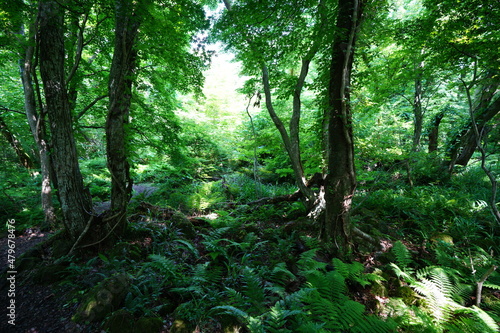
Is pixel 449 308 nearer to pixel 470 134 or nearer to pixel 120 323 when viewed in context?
pixel 120 323

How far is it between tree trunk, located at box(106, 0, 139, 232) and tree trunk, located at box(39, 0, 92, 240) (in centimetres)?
49

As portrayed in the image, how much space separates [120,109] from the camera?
355 centimetres

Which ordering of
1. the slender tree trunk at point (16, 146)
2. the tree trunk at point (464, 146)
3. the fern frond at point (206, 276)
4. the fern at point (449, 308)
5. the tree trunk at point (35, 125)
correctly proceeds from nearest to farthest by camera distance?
1. the fern at point (449, 308)
2. the fern frond at point (206, 276)
3. the tree trunk at point (35, 125)
4. the slender tree trunk at point (16, 146)
5. the tree trunk at point (464, 146)

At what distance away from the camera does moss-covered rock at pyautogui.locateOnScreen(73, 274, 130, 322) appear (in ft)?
6.99

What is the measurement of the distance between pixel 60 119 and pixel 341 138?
4.63 metres

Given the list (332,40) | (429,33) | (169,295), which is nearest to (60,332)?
(169,295)

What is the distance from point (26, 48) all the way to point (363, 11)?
738 cm

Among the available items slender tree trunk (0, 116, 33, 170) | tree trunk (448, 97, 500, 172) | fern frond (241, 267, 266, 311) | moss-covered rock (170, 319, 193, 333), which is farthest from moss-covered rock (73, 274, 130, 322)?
tree trunk (448, 97, 500, 172)

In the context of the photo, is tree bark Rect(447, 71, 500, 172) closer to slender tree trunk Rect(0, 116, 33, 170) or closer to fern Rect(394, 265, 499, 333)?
fern Rect(394, 265, 499, 333)

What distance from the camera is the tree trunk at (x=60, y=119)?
303 cm

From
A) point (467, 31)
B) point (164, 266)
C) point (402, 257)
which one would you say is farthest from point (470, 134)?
point (164, 266)

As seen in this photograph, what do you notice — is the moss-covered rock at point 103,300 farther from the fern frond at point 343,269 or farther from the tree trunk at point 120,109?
the fern frond at point 343,269

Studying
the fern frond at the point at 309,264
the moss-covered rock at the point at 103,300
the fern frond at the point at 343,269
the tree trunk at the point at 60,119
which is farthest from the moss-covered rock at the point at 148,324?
the fern frond at the point at 343,269

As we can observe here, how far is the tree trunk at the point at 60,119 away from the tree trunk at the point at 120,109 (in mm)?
492
